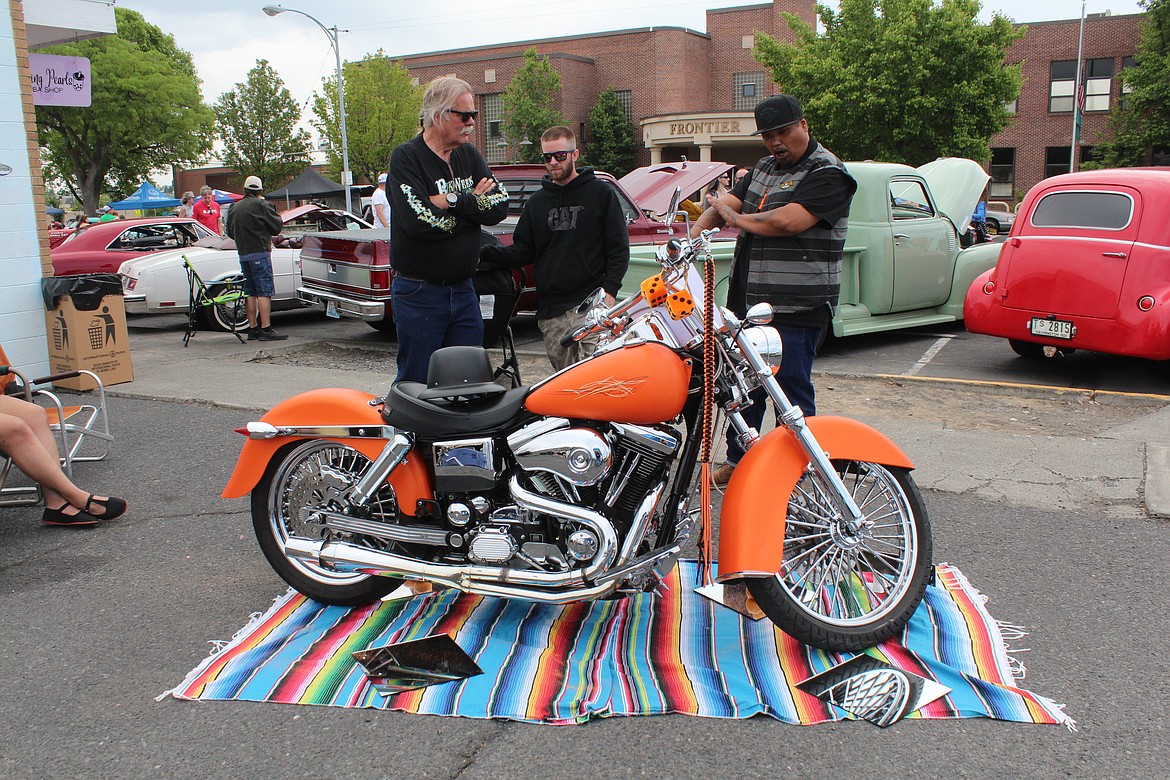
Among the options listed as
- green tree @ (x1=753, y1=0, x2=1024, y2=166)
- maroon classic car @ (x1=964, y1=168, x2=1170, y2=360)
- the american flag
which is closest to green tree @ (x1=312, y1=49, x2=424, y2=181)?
green tree @ (x1=753, y1=0, x2=1024, y2=166)

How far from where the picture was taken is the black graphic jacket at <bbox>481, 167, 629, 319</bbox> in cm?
512

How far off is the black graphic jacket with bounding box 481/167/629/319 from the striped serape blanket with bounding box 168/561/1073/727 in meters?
2.03

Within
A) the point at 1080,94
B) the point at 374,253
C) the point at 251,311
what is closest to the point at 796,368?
the point at 374,253

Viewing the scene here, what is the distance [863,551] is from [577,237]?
99.0 inches

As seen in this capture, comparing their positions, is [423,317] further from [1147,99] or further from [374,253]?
[1147,99]

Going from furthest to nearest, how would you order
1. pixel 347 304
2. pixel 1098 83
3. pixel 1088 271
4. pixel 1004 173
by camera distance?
pixel 1004 173, pixel 1098 83, pixel 347 304, pixel 1088 271

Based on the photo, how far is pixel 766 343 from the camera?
3.14m

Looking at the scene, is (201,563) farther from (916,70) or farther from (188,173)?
(188,173)

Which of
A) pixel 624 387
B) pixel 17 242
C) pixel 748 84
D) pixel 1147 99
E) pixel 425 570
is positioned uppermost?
pixel 748 84

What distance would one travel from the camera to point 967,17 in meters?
26.2

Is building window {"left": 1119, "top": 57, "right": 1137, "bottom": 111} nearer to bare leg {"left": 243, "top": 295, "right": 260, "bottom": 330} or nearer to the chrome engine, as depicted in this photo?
bare leg {"left": 243, "top": 295, "right": 260, "bottom": 330}

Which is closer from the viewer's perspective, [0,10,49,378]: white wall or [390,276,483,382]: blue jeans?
[390,276,483,382]: blue jeans

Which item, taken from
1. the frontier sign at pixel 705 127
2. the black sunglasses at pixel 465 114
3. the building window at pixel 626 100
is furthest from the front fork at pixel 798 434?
the building window at pixel 626 100

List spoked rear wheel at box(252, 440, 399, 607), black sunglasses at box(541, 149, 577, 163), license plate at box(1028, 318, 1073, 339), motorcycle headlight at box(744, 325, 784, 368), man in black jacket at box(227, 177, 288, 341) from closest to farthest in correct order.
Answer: motorcycle headlight at box(744, 325, 784, 368) < spoked rear wheel at box(252, 440, 399, 607) < black sunglasses at box(541, 149, 577, 163) < license plate at box(1028, 318, 1073, 339) < man in black jacket at box(227, 177, 288, 341)
